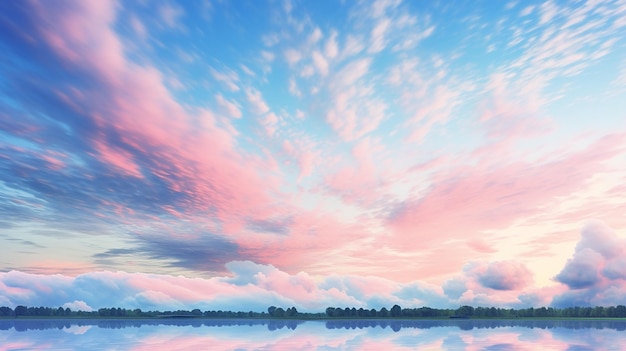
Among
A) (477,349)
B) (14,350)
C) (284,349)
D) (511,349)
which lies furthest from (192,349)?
(511,349)

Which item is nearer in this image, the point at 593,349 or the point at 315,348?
the point at 593,349

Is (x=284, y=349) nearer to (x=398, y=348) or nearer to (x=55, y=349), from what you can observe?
(x=398, y=348)

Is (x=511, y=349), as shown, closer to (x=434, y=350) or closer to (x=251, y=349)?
(x=434, y=350)

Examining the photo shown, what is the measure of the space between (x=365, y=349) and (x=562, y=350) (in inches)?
1085

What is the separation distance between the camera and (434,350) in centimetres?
6069

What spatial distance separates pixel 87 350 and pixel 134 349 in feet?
20.5

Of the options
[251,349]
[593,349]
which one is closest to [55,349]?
[251,349]

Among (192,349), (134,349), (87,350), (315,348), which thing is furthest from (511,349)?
(87,350)

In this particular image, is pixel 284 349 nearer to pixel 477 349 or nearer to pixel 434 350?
pixel 434 350

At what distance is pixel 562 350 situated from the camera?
60875 millimetres

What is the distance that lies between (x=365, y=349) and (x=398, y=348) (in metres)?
4.79

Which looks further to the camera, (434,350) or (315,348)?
(315,348)

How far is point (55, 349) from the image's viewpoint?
2518 inches

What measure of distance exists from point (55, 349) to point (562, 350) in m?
73.2
